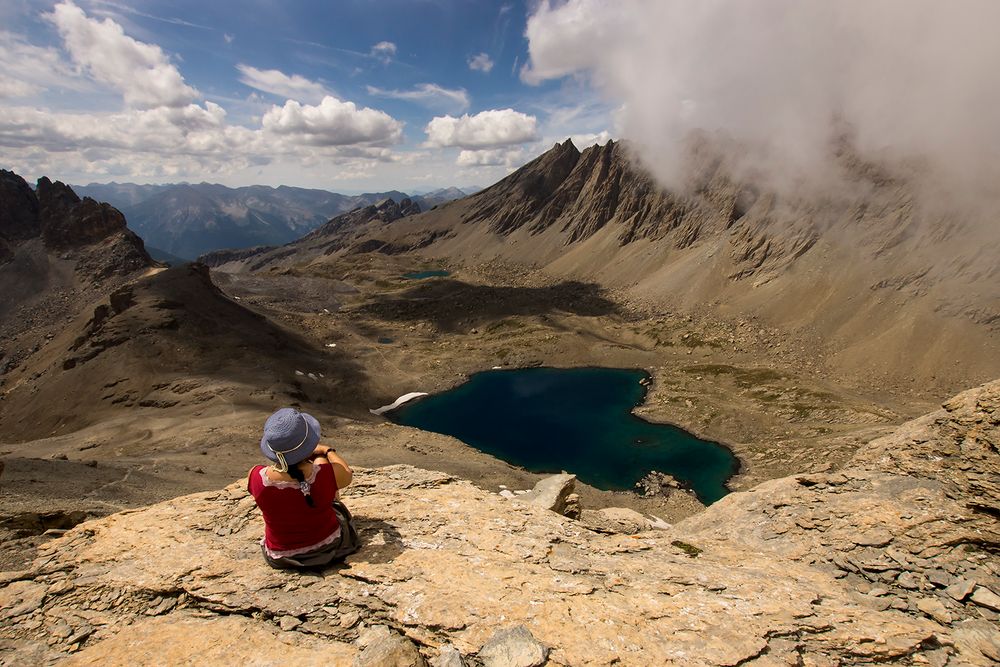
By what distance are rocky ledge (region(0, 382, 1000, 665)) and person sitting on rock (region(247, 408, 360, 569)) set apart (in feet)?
1.24

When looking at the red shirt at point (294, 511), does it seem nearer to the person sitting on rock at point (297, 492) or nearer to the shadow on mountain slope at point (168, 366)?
the person sitting on rock at point (297, 492)

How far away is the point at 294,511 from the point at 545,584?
14.2 ft

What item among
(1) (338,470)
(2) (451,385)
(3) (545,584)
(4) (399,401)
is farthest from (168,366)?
(3) (545,584)

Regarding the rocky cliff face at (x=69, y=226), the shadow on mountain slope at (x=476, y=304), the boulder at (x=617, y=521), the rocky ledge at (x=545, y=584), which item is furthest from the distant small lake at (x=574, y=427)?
the rocky cliff face at (x=69, y=226)

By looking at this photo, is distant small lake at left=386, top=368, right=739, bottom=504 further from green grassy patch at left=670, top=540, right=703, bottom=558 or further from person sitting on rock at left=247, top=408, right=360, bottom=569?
person sitting on rock at left=247, top=408, right=360, bottom=569

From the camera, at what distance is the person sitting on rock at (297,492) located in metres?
7.41

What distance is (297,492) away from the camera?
24.7ft

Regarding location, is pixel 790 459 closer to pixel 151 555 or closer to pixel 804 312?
pixel 804 312

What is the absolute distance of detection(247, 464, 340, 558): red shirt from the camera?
24.6 ft

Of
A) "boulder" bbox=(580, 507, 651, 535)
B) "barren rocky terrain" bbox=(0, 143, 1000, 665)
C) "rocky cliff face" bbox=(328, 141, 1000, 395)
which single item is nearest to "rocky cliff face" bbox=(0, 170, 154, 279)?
"barren rocky terrain" bbox=(0, 143, 1000, 665)

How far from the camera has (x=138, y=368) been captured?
201 ft

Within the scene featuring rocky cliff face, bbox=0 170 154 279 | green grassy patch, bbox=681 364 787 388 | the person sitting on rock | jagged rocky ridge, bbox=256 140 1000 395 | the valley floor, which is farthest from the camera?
rocky cliff face, bbox=0 170 154 279

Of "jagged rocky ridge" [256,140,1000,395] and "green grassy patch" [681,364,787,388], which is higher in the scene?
"jagged rocky ridge" [256,140,1000,395]

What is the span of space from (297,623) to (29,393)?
80495 millimetres
